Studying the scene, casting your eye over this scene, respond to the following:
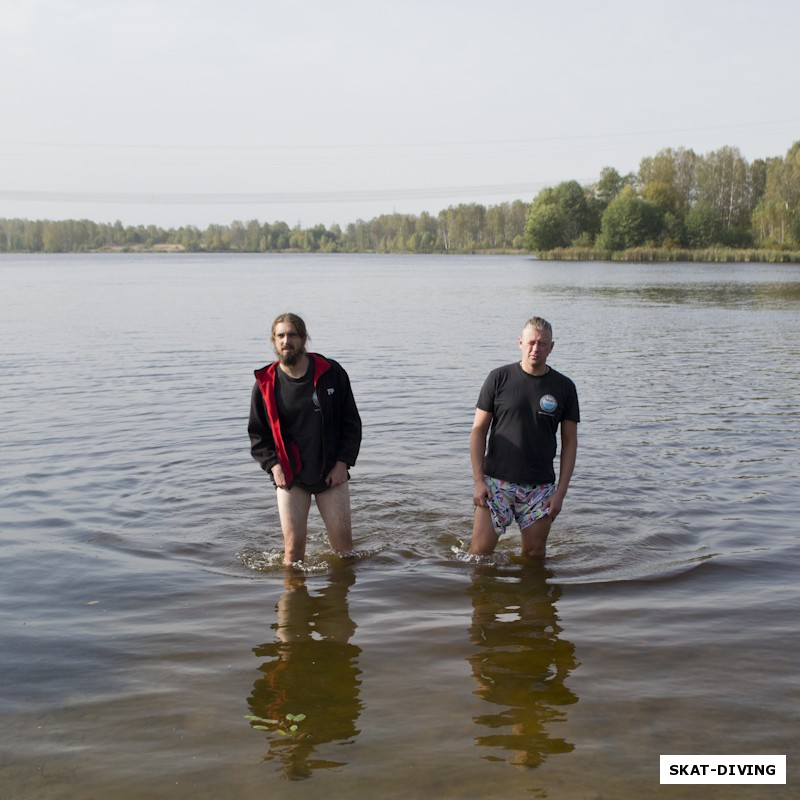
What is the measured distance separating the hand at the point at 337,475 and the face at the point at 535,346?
5.48 ft

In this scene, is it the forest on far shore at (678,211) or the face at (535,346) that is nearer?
the face at (535,346)

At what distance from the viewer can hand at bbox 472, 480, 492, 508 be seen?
6.96m

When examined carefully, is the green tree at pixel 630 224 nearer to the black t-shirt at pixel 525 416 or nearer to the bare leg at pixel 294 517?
the black t-shirt at pixel 525 416

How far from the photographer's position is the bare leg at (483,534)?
23.9 ft

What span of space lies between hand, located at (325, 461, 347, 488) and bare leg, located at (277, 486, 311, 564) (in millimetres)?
229

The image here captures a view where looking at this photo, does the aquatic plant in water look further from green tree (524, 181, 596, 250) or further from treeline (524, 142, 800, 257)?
green tree (524, 181, 596, 250)

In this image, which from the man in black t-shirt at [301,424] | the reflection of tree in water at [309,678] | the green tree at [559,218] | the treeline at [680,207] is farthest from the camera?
the green tree at [559,218]

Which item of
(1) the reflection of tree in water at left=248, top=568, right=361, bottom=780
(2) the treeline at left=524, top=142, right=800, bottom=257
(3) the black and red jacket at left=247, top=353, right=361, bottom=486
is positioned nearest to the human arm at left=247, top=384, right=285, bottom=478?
(3) the black and red jacket at left=247, top=353, right=361, bottom=486

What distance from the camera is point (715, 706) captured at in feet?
17.0

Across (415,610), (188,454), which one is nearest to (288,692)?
(415,610)

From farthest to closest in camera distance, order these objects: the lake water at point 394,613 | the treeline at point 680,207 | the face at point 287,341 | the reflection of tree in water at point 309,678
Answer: the treeline at point 680,207 → the face at point 287,341 → the reflection of tree in water at point 309,678 → the lake water at point 394,613

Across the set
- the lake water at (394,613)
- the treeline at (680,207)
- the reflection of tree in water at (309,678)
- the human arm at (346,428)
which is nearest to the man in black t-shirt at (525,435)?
the lake water at (394,613)

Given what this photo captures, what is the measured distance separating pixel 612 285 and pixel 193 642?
5359cm

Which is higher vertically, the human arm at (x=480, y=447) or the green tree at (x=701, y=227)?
the green tree at (x=701, y=227)
